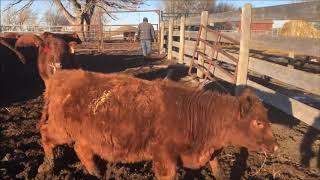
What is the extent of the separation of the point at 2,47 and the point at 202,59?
5.41 metres

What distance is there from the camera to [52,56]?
8875 mm

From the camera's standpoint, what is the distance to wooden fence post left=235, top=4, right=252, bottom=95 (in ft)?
24.1

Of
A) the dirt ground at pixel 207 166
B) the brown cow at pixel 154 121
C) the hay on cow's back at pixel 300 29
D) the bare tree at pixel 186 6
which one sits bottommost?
the dirt ground at pixel 207 166

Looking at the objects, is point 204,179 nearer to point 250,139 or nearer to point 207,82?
point 250,139

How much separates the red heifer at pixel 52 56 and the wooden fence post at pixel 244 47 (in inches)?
146

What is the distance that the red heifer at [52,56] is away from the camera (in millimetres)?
8805

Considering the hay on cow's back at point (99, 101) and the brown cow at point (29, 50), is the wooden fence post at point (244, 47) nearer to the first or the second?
the hay on cow's back at point (99, 101)

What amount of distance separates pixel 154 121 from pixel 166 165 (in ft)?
1.56

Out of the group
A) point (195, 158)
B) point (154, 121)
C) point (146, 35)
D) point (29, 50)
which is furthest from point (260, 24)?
point (154, 121)

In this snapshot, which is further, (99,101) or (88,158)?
(88,158)

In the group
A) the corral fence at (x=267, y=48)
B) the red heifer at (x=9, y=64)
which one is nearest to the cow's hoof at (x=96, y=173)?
the corral fence at (x=267, y=48)

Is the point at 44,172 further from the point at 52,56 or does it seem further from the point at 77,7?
the point at 77,7

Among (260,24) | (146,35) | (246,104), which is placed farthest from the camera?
(260,24)

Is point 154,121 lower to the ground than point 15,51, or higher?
lower
